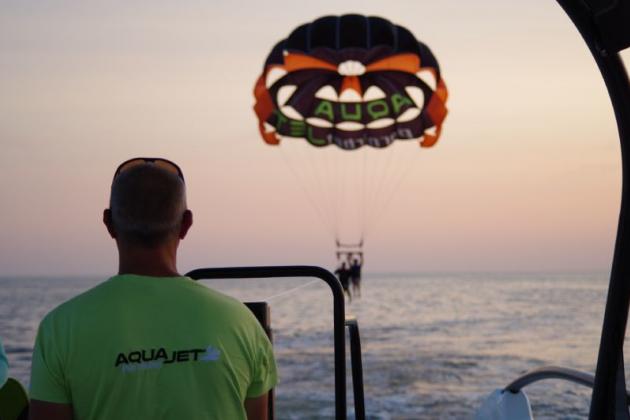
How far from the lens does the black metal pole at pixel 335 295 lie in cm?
256

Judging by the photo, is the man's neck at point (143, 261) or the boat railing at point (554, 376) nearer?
the man's neck at point (143, 261)

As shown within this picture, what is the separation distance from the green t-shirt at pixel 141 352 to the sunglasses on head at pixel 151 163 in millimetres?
225

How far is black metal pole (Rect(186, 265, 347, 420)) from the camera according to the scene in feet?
8.40

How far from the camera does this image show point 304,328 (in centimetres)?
3328

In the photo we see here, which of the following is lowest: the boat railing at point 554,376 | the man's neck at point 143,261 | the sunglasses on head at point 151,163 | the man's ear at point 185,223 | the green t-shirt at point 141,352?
the boat railing at point 554,376

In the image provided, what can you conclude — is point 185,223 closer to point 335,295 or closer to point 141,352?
point 141,352

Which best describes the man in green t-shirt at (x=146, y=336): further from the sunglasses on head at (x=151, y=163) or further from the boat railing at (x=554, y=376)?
the boat railing at (x=554, y=376)

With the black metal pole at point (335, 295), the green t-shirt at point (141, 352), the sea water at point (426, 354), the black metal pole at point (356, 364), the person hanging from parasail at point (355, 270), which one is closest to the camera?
the green t-shirt at point (141, 352)

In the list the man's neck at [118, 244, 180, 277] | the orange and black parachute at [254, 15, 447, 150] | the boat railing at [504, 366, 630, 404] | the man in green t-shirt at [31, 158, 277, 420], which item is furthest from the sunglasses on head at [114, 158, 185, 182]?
the orange and black parachute at [254, 15, 447, 150]

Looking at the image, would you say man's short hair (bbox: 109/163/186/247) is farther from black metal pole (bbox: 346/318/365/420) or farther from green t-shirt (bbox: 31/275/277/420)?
black metal pole (bbox: 346/318/365/420)

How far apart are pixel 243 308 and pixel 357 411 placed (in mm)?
1131

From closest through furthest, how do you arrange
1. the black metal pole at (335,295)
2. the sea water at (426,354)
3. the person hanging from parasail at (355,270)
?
the black metal pole at (335,295) < the sea water at (426,354) < the person hanging from parasail at (355,270)

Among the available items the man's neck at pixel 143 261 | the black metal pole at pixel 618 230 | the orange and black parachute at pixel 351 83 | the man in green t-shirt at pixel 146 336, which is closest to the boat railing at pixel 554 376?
the black metal pole at pixel 618 230

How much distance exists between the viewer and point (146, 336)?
1.69 metres
